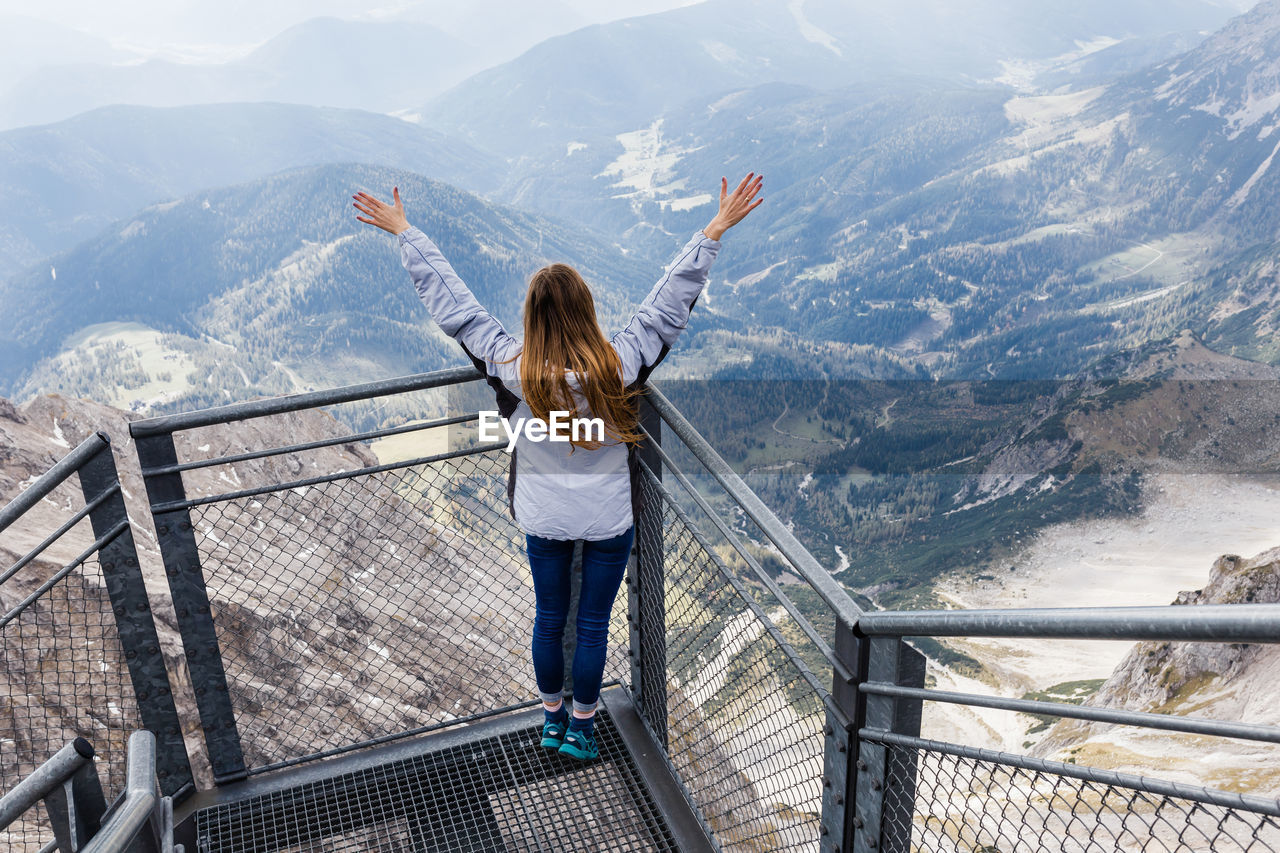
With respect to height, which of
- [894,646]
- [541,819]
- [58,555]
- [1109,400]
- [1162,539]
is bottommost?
[1162,539]

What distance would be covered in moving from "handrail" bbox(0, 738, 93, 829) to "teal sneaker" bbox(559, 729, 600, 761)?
2291 mm

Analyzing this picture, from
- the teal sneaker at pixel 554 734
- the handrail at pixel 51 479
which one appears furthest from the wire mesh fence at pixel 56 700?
the teal sneaker at pixel 554 734

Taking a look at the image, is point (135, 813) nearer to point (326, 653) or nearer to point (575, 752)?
point (575, 752)

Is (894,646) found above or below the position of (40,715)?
above

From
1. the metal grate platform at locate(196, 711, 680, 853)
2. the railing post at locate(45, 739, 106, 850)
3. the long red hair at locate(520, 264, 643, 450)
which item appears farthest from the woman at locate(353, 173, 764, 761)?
the railing post at locate(45, 739, 106, 850)

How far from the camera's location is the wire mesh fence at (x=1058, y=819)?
1594 millimetres

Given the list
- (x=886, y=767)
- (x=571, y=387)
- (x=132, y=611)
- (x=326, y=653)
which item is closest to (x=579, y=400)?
(x=571, y=387)

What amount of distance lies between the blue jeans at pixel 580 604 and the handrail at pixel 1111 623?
5.09 feet

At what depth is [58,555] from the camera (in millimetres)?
6738

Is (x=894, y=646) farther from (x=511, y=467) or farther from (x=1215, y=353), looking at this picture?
(x=1215, y=353)

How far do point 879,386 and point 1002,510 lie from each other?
157ft

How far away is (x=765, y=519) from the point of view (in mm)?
2422

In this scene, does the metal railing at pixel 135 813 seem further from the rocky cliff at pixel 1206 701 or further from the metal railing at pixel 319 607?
the rocky cliff at pixel 1206 701

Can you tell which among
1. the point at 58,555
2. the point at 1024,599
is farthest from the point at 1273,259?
the point at 58,555
